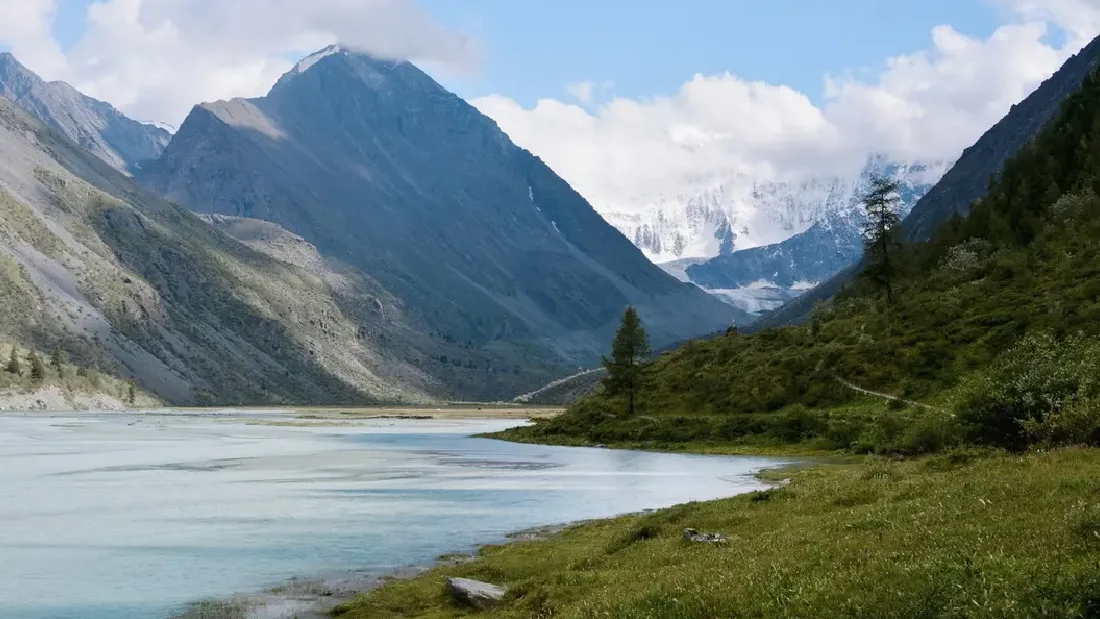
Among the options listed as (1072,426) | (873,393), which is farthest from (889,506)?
(873,393)

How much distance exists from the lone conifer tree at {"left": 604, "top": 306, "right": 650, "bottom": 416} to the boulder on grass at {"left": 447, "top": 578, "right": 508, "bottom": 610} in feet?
303

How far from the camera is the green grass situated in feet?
54.8

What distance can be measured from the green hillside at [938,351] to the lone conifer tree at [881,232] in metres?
3.95

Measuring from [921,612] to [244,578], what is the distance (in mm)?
25979

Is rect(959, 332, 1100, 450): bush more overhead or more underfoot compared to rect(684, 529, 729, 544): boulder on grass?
more overhead

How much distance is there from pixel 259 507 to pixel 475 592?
3081 centimetres

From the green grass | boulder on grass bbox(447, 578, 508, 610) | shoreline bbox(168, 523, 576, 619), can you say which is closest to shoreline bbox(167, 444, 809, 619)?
shoreline bbox(168, 523, 576, 619)

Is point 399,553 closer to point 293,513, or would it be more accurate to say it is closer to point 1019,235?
point 293,513

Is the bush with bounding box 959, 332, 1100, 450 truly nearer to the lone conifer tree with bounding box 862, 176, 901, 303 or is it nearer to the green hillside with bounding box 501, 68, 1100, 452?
the green hillside with bounding box 501, 68, 1100, 452

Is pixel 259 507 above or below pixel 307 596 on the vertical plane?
above

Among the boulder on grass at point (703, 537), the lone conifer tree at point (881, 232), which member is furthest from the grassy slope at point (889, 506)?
the lone conifer tree at point (881, 232)

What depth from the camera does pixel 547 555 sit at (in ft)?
118

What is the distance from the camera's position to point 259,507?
5572 cm

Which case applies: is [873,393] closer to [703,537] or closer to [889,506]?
[703,537]
